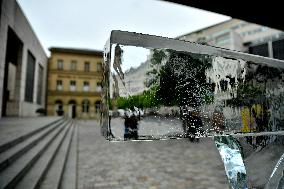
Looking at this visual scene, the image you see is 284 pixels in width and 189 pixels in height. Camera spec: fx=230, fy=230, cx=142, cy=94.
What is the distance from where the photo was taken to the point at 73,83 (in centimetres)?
4262

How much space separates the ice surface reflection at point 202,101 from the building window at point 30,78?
875 inches

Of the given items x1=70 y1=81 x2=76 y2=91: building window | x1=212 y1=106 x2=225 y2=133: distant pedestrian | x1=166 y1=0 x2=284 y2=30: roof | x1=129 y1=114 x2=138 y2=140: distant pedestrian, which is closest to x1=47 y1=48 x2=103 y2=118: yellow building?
x1=70 y1=81 x2=76 y2=91: building window

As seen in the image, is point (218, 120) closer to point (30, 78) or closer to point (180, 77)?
point (180, 77)

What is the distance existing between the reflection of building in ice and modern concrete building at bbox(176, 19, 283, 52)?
42320 mm

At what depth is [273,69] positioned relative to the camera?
195cm

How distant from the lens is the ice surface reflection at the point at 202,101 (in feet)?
4.42

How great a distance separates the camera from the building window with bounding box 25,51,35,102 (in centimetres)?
2143

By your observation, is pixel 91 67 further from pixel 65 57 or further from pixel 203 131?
pixel 203 131

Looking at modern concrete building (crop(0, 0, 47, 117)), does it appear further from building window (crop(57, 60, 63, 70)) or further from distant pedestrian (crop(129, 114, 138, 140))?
building window (crop(57, 60, 63, 70))

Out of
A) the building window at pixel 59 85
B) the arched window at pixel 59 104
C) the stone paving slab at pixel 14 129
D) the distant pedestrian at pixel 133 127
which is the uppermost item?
the building window at pixel 59 85

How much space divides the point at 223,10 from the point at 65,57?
39773mm

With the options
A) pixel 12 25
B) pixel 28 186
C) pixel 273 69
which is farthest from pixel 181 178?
pixel 12 25

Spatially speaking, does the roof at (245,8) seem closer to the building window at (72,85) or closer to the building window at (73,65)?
the building window at (72,85)

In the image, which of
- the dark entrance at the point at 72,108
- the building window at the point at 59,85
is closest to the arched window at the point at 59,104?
the dark entrance at the point at 72,108
